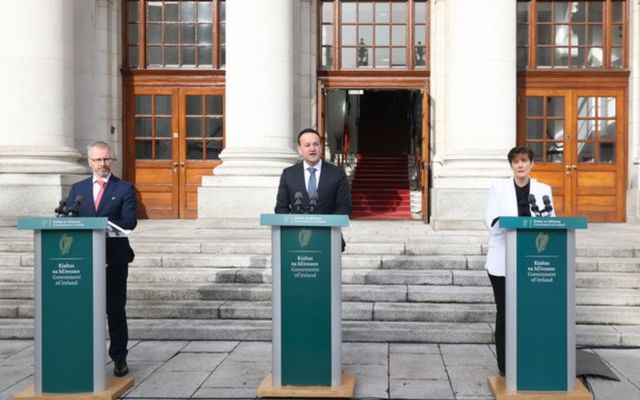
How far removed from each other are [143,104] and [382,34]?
5.35 metres

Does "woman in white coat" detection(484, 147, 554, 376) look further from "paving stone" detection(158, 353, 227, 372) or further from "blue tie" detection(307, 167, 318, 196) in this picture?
"paving stone" detection(158, 353, 227, 372)

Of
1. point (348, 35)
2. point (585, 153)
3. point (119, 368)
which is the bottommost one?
point (119, 368)

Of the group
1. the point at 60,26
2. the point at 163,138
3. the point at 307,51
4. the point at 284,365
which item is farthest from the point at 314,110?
the point at 284,365

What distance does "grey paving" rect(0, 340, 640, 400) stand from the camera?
5.43 m

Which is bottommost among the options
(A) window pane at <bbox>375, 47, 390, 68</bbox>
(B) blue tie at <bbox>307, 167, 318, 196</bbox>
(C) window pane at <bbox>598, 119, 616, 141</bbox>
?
(B) blue tie at <bbox>307, 167, 318, 196</bbox>

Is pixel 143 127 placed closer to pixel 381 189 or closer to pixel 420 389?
pixel 381 189

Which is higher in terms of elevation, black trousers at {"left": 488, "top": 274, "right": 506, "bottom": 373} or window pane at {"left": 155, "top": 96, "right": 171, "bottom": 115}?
window pane at {"left": 155, "top": 96, "right": 171, "bottom": 115}

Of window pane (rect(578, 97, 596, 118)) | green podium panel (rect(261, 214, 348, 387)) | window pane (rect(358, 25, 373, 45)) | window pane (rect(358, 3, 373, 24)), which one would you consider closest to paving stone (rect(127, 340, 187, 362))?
green podium panel (rect(261, 214, 348, 387))

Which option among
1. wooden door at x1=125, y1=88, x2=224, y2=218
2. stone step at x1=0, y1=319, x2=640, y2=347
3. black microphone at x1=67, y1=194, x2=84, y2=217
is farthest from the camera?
wooden door at x1=125, y1=88, x2=224, y2=218

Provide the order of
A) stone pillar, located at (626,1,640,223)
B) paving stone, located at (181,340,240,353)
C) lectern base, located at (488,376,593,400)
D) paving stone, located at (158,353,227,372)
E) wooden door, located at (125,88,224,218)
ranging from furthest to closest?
wooden door, located at (125,88,224,218) → stone pillar, located at (626,1,640,223) → paving stone, located at (181,340,240,353) → paving stone, located at (158,353,227,372) → lectern base, located at (488,376,593,400)

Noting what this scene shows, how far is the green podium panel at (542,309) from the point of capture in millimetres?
5156

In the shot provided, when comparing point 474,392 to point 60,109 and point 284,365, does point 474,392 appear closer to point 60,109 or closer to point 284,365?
point 284,365

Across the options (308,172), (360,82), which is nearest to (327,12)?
(360,82)

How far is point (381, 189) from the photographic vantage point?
19.9 meters
